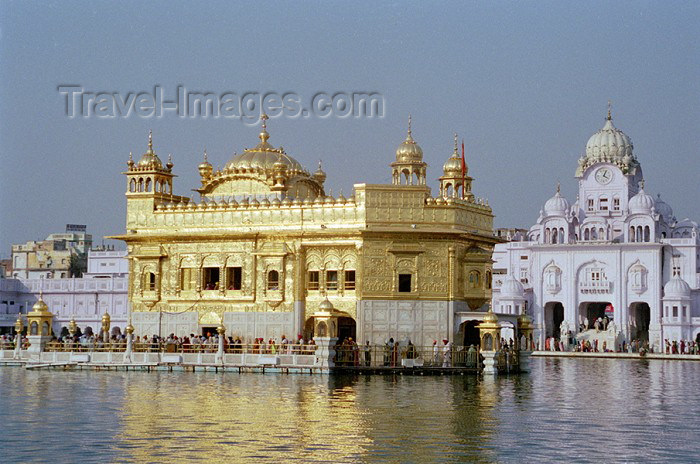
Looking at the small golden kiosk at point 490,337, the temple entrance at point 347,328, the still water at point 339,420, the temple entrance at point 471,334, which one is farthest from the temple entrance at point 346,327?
the still water at point 339,420

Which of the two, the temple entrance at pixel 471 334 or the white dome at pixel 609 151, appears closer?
the temple entrance at pixel 471 334

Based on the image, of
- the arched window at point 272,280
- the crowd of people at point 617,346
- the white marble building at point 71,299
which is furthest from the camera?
the white marble building at point 71,299

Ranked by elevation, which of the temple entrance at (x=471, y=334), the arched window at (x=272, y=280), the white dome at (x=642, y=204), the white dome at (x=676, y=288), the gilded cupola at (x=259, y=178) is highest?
the white dome at (x=642, y=204)

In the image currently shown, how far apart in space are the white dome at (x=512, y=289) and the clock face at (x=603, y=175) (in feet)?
29.0

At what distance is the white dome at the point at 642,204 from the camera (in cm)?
6269

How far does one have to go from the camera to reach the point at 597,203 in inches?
2613

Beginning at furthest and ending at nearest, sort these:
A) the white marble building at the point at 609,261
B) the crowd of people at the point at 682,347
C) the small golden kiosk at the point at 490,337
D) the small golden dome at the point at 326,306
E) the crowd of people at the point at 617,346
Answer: the white marble building at the point at 609,261 < the crowd of people at the point at 617,346 < the crowd of people at the point at 682,347 < the small golden dome at the point at 326,306 < the small golden kiosk at the point at 490,337

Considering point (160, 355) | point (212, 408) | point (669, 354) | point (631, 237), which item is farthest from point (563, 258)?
point (212, 408)

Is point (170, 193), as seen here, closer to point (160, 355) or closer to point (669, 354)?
point (160, 355)

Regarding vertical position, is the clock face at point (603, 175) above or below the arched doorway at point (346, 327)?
above

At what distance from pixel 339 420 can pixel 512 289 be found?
1807 inches

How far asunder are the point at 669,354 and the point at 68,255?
45.9 m

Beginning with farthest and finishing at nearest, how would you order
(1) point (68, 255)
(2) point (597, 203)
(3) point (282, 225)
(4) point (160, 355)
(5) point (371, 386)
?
(1) point (68, 255) → (2) point (597, 203) → (3) point (282, 225) → (4) point (160, 355) → (5) point (371, 386)

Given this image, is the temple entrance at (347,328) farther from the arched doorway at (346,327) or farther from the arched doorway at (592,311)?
the arched doorway at (592,311)
